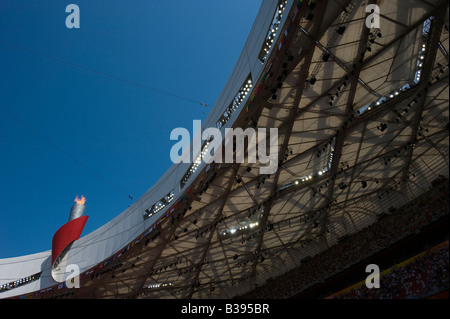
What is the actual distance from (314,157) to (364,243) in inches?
500

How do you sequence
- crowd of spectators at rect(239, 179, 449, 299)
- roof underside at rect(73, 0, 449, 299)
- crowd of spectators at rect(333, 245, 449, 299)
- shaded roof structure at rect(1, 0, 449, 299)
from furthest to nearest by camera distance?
crowd of spectators at rect(239, 179, 449, 299), roof underside at rect(73, 0, 449, 299), shaded roof structure at rect(1, 0, 449, 299), crowd of spectators at rect(333, 245, 449, 299)

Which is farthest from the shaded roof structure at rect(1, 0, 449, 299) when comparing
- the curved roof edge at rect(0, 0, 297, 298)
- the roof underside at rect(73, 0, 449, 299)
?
the curved roof edge at rect(0, 0, 297, 298)

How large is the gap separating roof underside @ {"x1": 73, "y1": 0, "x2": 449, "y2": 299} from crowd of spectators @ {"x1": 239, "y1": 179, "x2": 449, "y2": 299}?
182 cm

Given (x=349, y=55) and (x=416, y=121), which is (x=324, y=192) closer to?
(x=416, y=121)

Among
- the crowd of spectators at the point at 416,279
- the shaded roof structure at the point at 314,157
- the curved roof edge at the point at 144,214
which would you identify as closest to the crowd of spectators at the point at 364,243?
the shaded roof structure at the point at 314,157

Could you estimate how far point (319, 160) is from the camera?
29.7 metres

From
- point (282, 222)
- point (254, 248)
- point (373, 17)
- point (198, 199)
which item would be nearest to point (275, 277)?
point (254, 248)

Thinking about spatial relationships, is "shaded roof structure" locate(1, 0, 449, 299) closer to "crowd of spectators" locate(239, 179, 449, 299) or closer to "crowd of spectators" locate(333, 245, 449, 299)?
"crowd of spectators" locate(239, 179, 449, 299)

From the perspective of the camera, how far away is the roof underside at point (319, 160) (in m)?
19.6

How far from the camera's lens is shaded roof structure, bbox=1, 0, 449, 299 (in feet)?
63.6

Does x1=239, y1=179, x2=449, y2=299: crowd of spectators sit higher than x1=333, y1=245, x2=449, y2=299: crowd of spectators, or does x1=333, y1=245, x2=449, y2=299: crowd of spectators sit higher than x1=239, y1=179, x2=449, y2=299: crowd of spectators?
x1=239, y1=179, x2=449, y2=299: crowd of spectators

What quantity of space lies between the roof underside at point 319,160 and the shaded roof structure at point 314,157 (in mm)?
105

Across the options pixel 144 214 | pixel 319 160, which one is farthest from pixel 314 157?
pixel 144 214
